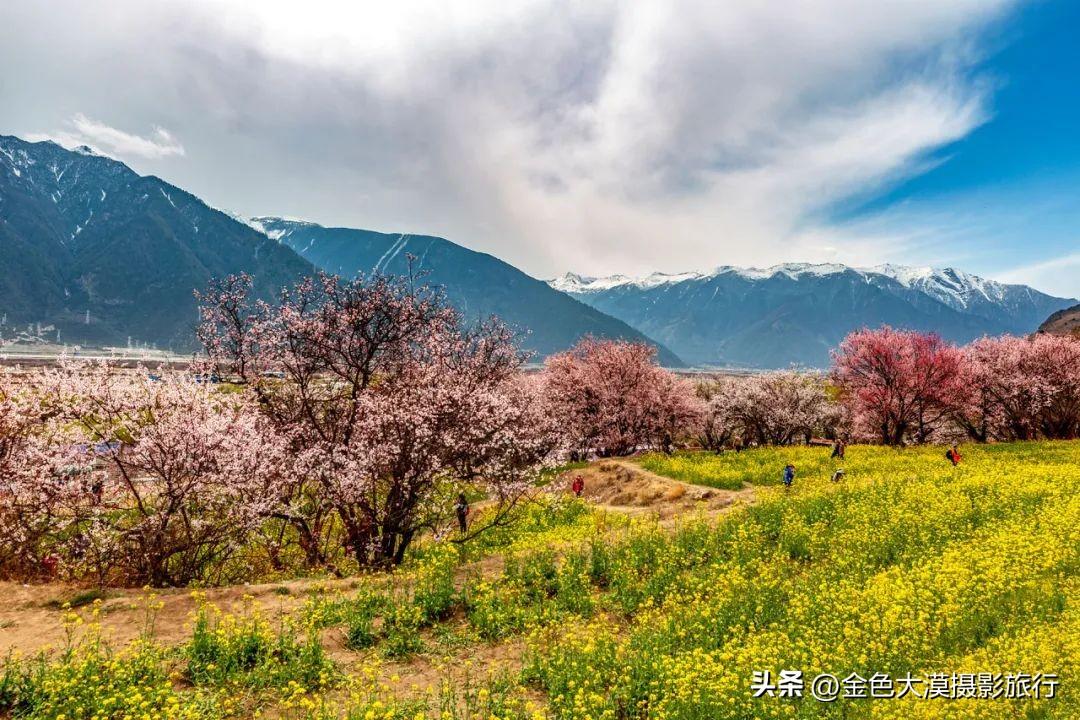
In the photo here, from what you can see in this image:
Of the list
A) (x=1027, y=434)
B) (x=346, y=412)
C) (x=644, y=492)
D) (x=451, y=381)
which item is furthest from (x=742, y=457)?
(x=1027, y=434)

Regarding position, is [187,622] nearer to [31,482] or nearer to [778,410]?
[31,482]

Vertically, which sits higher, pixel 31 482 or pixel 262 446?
pixel 262 446

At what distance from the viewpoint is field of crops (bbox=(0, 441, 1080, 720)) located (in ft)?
24.9

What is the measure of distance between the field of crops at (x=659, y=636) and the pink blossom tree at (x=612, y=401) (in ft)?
112

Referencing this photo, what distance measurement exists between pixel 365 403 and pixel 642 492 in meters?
19.0

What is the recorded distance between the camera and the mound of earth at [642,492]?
1062 inches

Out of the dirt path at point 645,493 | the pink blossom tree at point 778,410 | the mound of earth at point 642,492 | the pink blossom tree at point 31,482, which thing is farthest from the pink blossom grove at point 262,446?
the pink blossom tree at point 778,410

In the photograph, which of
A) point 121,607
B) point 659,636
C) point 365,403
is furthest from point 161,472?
point 659,636

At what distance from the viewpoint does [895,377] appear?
145 ft

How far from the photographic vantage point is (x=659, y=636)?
9727mm

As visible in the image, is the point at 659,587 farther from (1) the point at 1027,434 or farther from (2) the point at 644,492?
(1) the point at 1027,434

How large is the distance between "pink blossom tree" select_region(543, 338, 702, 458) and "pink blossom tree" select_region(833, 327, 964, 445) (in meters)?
16.8

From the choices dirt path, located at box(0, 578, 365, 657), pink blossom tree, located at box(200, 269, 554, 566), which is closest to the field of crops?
dirt path, located at box(0, 578, 365, 657)

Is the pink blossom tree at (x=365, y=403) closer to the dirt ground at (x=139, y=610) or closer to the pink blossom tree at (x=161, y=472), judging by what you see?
the pink blossom tree at (x=161, y=472)
